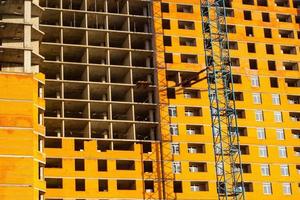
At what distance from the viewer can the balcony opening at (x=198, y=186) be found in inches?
3521

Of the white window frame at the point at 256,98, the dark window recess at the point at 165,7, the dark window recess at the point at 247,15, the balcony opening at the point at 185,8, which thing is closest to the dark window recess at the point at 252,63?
the white window frame at the point at 256,98

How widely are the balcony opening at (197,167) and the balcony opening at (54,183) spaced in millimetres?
18182

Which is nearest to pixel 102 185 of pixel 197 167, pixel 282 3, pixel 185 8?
pixel 197 167

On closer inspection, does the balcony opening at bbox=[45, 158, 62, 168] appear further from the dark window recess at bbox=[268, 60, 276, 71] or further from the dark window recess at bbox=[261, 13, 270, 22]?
the dark window recess at bbox=[261, 13, 270, 22]

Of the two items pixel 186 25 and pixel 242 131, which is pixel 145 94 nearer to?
pixel 186 25

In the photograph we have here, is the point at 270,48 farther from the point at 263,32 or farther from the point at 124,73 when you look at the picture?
the point at 124,73

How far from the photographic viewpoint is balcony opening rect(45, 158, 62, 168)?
8545 cm

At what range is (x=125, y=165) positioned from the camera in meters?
90.3

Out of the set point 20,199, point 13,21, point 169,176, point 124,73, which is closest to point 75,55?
point 124,73

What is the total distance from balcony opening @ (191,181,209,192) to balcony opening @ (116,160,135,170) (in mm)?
8656

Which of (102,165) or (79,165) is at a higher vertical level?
(79,165)

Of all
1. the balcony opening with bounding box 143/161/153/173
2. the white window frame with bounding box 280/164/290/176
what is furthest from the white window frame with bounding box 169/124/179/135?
the white window frame with bounding box 280/164/290/176

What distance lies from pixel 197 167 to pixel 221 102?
9.83 m

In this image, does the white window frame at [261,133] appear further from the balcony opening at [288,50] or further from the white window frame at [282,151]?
the balcony opening at [288,50]
